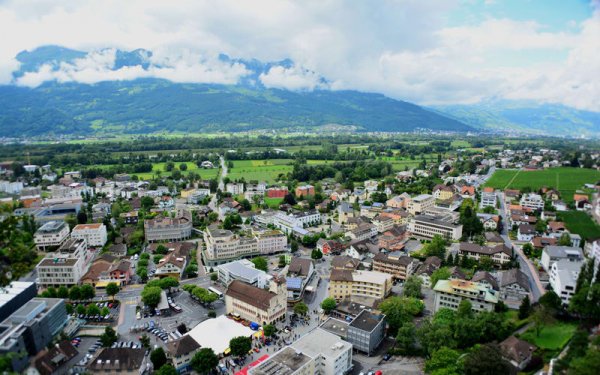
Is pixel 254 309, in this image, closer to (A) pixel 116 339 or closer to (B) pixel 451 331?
(A) pixel 116 339

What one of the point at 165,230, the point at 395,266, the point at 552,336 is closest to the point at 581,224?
the point at 395,266

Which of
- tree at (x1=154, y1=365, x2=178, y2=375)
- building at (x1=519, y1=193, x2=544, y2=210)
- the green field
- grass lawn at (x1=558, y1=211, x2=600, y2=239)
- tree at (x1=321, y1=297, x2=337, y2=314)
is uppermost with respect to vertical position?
the green field

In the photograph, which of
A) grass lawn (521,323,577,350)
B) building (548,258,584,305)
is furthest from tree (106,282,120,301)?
building (548,258,584,305)

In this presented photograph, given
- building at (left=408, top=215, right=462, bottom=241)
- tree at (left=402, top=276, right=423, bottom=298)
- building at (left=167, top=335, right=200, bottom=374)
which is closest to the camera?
building at (left=167, top=335, right=200, bottom=374)

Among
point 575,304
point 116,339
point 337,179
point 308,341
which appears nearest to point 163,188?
point 337,179

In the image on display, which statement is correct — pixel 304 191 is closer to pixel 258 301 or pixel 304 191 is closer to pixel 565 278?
pixel 258 301

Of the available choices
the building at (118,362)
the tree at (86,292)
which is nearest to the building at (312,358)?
the building at (118,362)

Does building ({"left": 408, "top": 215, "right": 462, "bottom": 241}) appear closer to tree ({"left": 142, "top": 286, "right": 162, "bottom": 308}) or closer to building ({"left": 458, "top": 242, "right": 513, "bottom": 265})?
building ({"left": 458, "top": 242, "right": 513, "bottom": 265})
